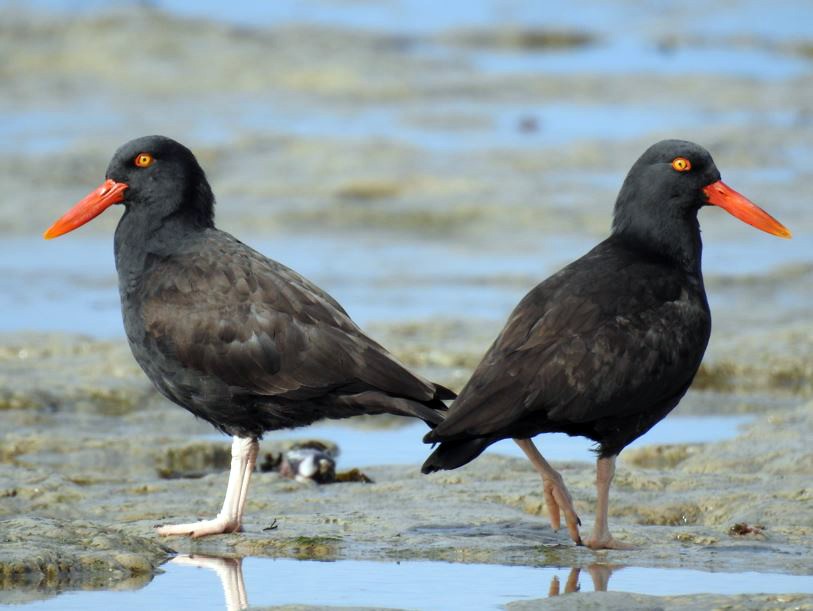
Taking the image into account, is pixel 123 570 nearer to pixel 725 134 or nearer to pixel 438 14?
pixel 725 134

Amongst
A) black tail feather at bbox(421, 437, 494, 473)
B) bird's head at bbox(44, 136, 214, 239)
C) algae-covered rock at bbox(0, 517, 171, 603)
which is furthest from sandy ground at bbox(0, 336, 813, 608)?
bird's head at bbox(44, 136, 214, 239)

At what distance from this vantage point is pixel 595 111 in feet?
67.4

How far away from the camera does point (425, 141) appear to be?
18.4 meters

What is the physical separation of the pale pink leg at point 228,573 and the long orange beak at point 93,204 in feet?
6.54

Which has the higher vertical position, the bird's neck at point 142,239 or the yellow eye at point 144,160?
the yellow eye at point 144,160

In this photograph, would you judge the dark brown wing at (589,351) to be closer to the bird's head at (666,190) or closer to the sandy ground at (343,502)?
the bird's head at (666,190)

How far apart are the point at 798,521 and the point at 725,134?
1170 centimetres

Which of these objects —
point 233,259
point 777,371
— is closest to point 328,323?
point 233,259

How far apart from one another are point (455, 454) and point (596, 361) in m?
0.67

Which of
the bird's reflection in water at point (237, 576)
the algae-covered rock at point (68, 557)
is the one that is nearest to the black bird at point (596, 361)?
the bird's reflection in water at point (237, 576)

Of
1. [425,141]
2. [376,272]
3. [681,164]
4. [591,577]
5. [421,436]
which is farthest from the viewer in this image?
[425,141]

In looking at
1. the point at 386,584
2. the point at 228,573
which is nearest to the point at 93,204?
the point at 228,573

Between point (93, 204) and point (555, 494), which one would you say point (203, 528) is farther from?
point (93, 204)

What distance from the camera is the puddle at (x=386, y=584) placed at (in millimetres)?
5469
